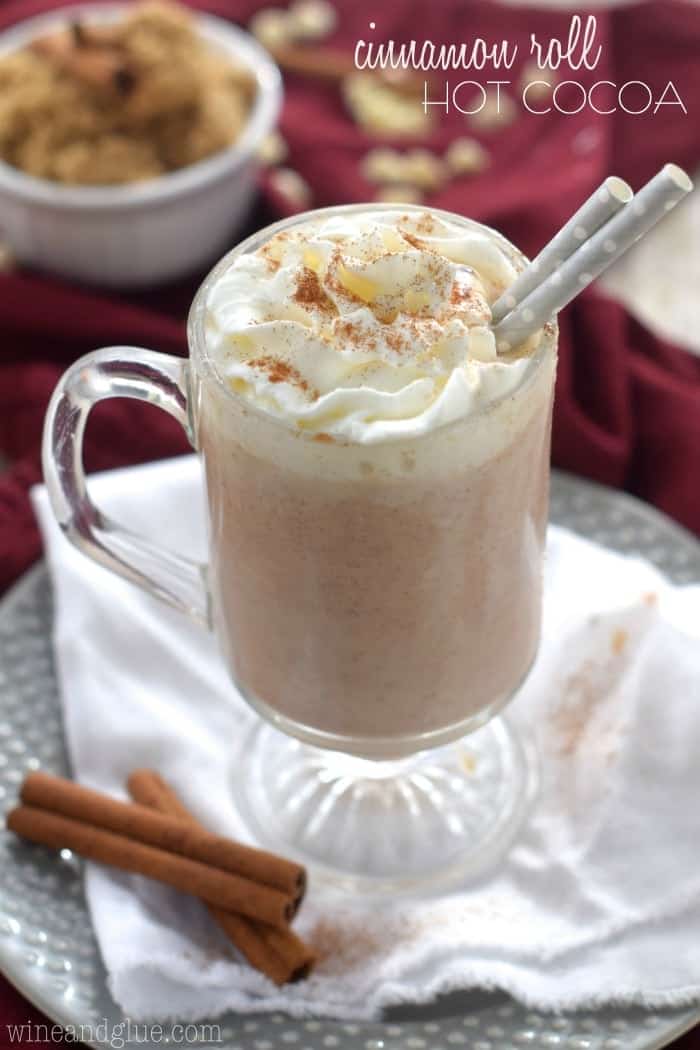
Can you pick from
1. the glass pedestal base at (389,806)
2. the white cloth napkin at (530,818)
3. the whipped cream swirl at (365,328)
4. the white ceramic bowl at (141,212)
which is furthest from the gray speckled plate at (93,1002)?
the white ceramic bowl at (141,212)

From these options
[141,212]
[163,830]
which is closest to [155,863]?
[163,830]

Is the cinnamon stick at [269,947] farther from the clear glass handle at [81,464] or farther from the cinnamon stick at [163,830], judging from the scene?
the clear glass handle at [81,464]

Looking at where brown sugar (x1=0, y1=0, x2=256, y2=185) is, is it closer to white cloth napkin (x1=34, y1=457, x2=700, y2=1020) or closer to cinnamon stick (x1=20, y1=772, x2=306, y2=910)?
white cloth napkin (x1=34, y1=457, x2=700, y2=1020)

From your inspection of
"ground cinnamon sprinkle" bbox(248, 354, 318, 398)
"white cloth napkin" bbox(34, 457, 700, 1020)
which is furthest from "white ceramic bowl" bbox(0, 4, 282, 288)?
"ground cinnamon sprinkle" bbox(248, 354, 318, 398)

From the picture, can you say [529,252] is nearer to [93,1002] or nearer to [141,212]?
[141,212]

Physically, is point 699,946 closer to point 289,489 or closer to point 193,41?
point 289,489
